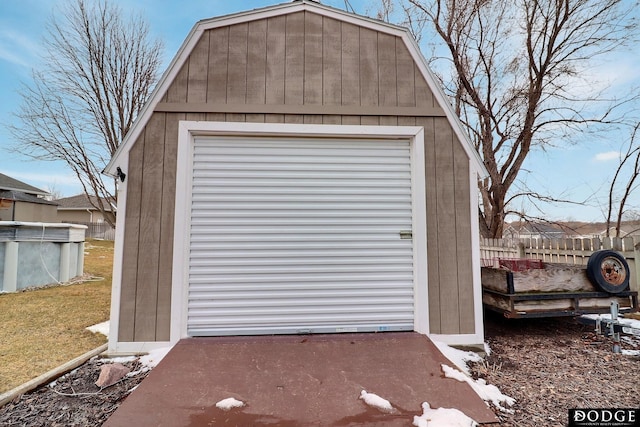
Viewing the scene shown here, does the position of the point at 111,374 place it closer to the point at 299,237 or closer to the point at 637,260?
the point at 299,237

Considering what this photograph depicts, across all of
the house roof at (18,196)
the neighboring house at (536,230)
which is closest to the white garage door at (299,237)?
the neighboring house at (536,230)

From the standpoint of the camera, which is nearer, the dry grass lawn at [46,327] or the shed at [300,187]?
the dry grass lawn at [46,327]

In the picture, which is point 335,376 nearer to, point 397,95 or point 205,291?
point 205,291

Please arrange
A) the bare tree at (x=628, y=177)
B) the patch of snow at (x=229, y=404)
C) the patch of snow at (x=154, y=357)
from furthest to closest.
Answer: the bare tree at (x=628, y=177), the patch of snow at (x=154, y=357), the patch of snow at (x=229, y=404)

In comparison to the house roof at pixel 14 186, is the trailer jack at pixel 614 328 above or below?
below

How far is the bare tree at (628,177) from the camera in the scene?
931 centimetres

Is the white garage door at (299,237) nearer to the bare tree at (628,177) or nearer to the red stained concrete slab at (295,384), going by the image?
the red stained concrete slab at (295,384)

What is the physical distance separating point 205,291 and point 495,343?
10.7ft

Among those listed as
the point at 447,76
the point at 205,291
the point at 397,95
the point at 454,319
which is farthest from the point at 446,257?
the point at 447,76

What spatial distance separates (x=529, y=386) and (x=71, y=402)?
3.54 m

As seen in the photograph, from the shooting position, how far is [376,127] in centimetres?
332

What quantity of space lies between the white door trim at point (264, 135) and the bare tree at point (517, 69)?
802 centimetres

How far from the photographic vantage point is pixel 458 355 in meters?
2.96

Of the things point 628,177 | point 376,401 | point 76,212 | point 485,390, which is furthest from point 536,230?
point 76,212
